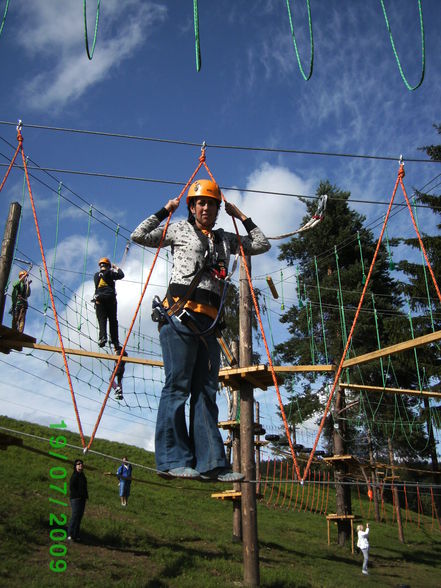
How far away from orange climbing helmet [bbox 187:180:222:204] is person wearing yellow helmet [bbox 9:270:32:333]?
5.80 metres

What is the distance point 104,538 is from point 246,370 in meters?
5.79

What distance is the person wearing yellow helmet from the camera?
866 cm

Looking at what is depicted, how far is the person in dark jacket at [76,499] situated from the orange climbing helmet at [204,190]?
6609 millimetres

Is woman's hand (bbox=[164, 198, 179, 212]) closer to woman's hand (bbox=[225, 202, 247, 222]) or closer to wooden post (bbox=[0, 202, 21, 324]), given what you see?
woman's hand (bbox=[225, 202, 247, 222])

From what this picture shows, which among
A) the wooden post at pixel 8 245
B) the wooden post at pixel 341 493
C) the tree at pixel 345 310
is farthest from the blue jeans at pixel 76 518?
the tree at pixel 345 310

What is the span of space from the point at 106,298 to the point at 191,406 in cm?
530

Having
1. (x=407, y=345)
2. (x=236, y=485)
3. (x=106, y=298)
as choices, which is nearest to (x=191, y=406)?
(x=407, y=345)

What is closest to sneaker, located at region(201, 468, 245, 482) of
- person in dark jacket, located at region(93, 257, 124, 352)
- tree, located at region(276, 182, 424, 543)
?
person in dark jacket, located at region(93, 257, 124, 352)

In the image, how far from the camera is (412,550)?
17844mm

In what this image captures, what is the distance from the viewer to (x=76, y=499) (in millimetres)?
8898

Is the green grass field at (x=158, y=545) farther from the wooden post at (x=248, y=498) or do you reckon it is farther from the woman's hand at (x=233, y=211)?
the woman's hand at (x=233, y=211)

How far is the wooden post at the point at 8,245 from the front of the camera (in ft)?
22.5

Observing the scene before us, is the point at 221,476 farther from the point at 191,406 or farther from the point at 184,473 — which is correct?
the point at 191,406

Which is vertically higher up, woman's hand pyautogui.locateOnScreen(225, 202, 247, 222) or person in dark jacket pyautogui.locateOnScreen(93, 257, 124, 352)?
person in dark jacket pyautogui.locateOnScreen(93, 257, 124, 352)
